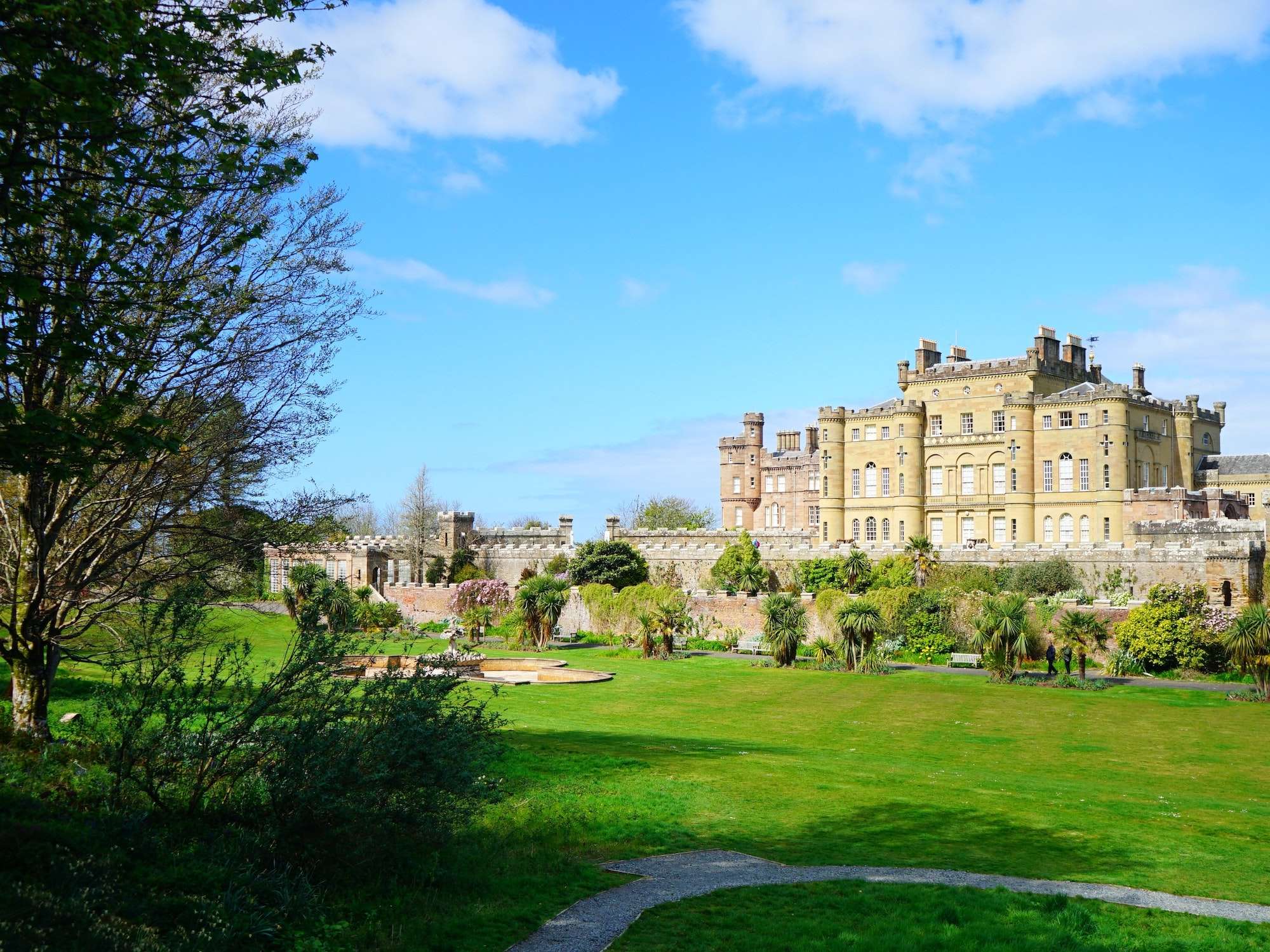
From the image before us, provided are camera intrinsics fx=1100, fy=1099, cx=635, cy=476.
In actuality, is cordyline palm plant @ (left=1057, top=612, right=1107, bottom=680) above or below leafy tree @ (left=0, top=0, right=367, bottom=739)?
below

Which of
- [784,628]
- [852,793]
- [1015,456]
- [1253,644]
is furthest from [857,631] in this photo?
[1015,456]

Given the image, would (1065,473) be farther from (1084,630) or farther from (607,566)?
(607,566)

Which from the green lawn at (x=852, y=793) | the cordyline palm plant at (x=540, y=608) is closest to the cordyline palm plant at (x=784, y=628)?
the green lawn at (x=852, y=793)

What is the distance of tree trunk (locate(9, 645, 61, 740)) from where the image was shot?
14.4 meters

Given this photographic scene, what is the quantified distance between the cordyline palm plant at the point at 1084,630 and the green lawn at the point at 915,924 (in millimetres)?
29599

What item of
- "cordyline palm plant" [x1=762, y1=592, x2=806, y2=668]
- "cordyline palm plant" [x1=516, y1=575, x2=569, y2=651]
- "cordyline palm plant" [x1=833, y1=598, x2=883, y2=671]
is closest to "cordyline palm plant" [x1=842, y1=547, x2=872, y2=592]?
"cordyline palm plant" [x1=762, y1=592, x2=806, y2=668]

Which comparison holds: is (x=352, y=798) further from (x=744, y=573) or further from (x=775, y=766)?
(x=744, y=573)

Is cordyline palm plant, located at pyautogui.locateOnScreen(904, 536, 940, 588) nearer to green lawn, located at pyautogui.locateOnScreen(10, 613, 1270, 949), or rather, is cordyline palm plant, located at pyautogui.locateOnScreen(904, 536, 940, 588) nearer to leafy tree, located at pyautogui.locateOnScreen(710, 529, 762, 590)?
leafy tree, located at pyautogui.locateOnScreen(710, 529, 762, 590)

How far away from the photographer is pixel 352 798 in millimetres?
11266

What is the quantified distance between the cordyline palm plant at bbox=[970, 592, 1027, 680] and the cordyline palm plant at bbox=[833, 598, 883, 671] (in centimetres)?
394

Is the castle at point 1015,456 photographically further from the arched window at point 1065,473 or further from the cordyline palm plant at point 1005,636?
the cordyline palm plant at point 1005,636

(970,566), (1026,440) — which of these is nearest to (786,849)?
(970,566)

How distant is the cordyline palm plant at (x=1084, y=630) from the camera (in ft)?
130

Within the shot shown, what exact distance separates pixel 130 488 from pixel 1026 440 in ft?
182
